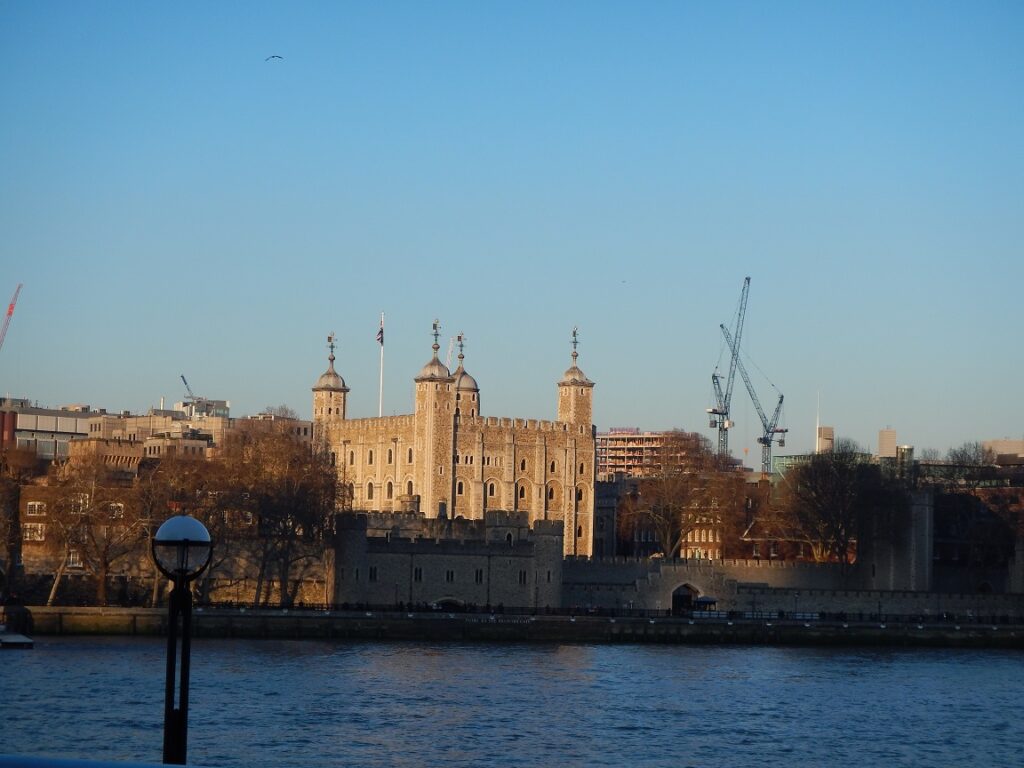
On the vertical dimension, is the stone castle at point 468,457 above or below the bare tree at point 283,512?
above

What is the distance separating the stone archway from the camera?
81.2 meters

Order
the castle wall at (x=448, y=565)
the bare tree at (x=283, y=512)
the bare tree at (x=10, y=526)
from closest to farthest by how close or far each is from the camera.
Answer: the bare tree at (x=10, y=526) < the castle wall at (x=448, y=565) < the bare tree at (x=283, y=512)

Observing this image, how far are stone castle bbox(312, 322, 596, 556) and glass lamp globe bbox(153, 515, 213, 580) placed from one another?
237ft

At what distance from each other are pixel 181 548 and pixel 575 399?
270ft

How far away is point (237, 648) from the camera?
62.2 metres

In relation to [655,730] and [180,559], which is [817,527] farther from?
[180,559]

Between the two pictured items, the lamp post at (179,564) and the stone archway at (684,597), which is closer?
the lamp post at (179,564)

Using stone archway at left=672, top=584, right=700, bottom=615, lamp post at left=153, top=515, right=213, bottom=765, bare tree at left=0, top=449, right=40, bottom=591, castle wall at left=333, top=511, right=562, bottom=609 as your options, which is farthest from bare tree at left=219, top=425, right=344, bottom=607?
lamp post at left=153, top=515, right=213, bottom=765

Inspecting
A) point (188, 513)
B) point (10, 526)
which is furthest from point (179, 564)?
point (188, 513)

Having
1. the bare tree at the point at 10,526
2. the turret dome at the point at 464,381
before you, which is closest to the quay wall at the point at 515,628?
the bare tree at the point at 10,526

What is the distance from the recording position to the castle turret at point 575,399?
98688 millimetres

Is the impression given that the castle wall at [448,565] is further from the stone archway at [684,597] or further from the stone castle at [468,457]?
the stone castle at [468,457]

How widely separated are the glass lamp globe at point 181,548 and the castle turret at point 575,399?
8173cm

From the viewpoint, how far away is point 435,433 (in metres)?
92.5
